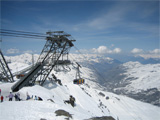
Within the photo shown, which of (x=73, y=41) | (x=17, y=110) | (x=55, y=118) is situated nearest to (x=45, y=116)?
(x=55, y=118)

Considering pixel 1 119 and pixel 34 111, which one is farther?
pixel 34 111

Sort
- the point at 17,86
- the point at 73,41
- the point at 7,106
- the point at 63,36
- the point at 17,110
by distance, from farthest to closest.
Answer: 1. the point at 73,41
2. the point at 63,36
3. the point at 17,86
4. the point at 7,106
5. the point at 17,110

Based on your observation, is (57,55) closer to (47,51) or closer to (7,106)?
(47,51)

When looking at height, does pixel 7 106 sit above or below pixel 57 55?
below

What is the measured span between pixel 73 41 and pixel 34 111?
21.3 m

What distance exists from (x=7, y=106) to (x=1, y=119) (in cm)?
381

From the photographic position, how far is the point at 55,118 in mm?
12773

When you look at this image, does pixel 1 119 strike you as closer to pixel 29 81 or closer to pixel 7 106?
pixel 7 106

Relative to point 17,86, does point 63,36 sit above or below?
above

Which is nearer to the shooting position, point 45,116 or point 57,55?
point 45,116

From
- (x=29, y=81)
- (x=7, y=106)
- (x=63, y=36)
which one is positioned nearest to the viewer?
(x=7, y=106)

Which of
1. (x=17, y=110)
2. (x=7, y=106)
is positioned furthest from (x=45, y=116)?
(x=7, y=106)

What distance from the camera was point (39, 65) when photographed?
28469 mm

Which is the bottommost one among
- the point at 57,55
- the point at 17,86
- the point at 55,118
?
the point at 55,118
